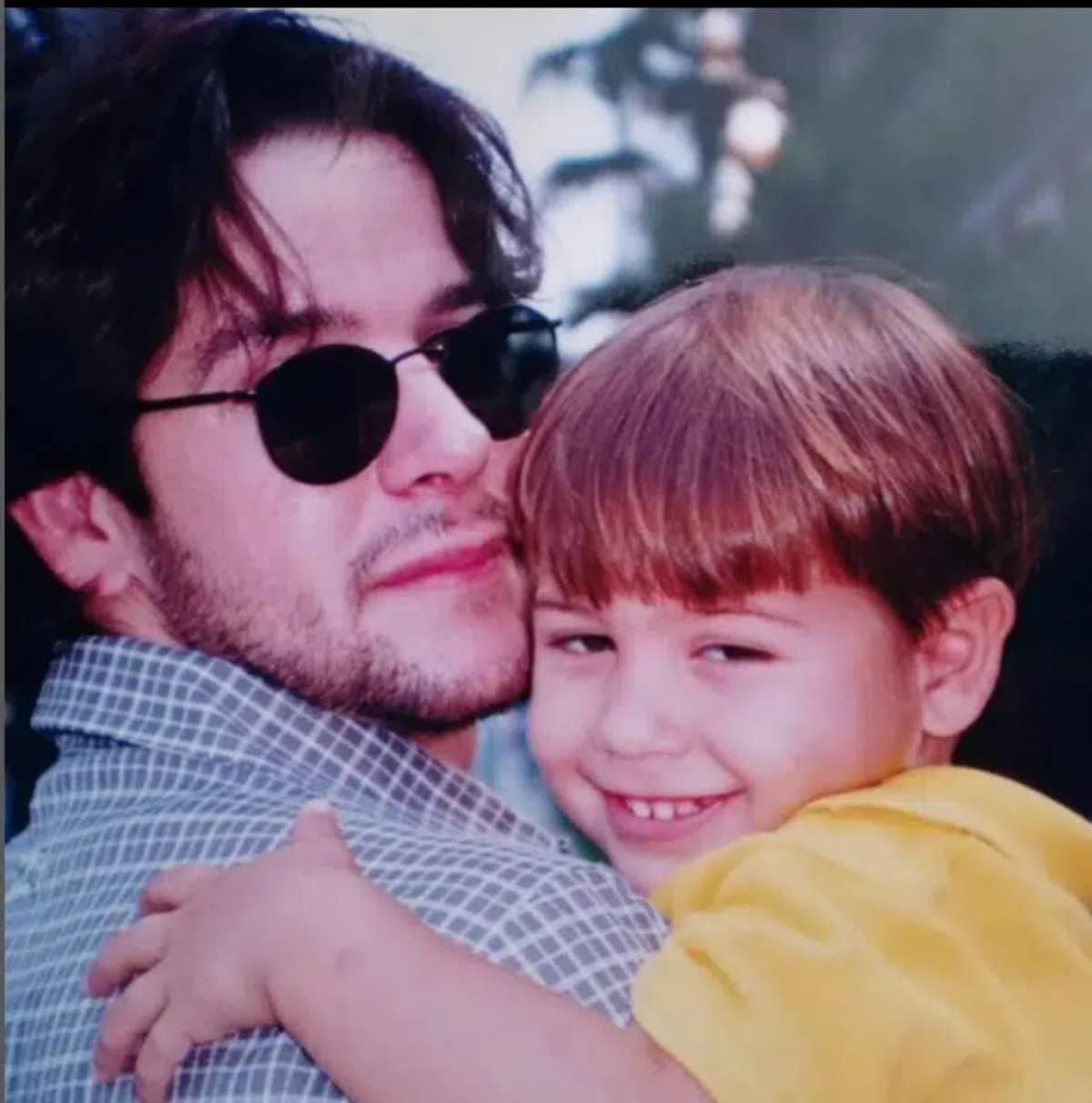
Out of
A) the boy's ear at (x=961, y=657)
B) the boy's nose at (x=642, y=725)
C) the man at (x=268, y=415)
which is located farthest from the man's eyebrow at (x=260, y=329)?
the boy's ear at (x=961, y=657)

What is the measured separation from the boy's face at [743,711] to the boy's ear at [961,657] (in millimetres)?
14

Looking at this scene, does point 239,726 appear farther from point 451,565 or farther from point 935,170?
point 935,170

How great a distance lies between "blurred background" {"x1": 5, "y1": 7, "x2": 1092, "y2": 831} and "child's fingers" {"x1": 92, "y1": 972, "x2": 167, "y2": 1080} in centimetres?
59

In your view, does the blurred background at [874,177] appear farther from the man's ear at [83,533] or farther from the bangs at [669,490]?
the man's ear at [83,533]

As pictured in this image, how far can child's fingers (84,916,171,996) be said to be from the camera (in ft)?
3.85

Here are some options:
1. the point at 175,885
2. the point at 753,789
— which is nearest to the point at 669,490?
the point at 753,789

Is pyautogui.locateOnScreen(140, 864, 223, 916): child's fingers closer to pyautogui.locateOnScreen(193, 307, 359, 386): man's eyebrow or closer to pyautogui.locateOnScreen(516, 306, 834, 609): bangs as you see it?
pyautogui.locateOnScreen(516, 306, 834, 609): bangs

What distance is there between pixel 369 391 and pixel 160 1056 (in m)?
0.55

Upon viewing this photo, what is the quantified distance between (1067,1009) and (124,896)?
2.04 ft

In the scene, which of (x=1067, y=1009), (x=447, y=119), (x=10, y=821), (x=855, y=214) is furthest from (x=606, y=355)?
(x=10, y=821)

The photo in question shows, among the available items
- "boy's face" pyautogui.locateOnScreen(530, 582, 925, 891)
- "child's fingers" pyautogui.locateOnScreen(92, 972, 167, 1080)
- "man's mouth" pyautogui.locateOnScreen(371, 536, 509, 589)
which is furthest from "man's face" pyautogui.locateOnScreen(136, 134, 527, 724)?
"child's fingers" pyautogui.locateOnScreen(92, 972, 167, 1080)

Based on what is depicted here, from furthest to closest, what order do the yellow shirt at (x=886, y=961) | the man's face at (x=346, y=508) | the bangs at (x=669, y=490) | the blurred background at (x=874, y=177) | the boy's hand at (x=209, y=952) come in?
1. the man's face at (x=346, y=508)
2. the blurred background at (x=874, y=177)
3. the bangs at (x=669, y=490)
4. the boy's hand at (x=209, y=952)
5. the yellow shirt at (x=886, y=961)

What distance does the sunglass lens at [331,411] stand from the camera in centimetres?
144

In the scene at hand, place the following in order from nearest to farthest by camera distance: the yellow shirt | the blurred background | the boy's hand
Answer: the yellow shirt
the boy's hand
the blurred background
